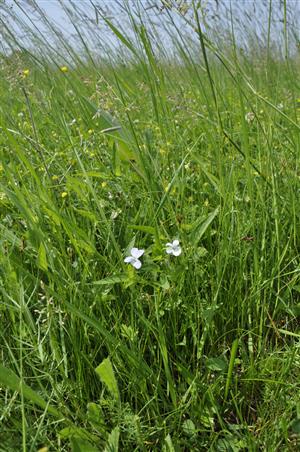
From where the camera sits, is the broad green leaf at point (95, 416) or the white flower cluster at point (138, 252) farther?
the white flower cluster at point (138, 252)

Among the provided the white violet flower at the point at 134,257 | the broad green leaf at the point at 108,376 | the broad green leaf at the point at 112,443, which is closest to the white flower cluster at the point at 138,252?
the white violet flower at the point at 134,257

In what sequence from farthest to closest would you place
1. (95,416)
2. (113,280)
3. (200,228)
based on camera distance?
1. (200,228)
2. (113,280)
3. (95,416)

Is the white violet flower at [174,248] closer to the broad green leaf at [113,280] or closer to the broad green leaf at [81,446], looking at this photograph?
the broad green leaf at [113,280]

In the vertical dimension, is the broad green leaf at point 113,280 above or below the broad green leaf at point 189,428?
above

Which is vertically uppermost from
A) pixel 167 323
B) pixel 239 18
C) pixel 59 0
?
pixel 59 0

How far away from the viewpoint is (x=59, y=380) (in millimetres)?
827

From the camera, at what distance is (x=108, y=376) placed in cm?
73

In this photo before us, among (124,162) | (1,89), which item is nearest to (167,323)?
(124,162)

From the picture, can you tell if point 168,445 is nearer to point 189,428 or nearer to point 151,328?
point 189,428

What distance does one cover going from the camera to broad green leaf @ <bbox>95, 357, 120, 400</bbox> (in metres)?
0.73

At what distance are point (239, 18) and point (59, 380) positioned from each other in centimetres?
181

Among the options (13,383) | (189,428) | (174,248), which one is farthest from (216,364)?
(13,383)

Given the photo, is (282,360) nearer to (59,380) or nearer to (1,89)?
(59,380)

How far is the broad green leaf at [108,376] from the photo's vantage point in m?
0.73
